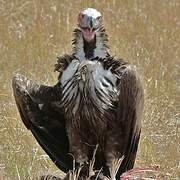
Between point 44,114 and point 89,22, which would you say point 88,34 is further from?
point 44,114

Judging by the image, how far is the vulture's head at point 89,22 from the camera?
20.1ft

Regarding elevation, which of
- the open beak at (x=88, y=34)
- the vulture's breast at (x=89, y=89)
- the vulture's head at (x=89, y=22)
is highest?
the vulture's head at (x=89, y=22)

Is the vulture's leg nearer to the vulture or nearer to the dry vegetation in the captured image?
the vulture

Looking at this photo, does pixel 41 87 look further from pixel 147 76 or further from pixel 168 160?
pixel 147 76

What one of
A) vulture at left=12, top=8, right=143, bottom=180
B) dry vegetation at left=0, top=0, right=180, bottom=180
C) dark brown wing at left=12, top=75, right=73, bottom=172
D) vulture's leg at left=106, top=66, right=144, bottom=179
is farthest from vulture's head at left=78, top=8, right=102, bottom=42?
dry vegetation at left=0, top=0, right=180, bottom=180

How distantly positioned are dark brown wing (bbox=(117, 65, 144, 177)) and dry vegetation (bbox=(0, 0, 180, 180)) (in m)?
0.62

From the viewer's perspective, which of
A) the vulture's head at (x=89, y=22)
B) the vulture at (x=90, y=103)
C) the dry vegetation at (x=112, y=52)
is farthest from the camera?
the dry vegetation at (x=112, y=52)

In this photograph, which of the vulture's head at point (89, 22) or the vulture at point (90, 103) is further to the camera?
the vulture at point (90, 103)

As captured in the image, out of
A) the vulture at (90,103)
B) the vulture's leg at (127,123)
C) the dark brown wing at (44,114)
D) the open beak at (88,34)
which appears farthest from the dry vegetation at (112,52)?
the open beak at (88,34)

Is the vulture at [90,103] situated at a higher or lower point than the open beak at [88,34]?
lower

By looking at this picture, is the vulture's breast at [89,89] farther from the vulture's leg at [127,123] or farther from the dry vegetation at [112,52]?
the dry vegetation at [112,52]

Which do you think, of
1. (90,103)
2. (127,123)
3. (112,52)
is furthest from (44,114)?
(112,52)

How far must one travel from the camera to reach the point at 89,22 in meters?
6.15

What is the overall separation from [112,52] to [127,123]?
8.16 feet
